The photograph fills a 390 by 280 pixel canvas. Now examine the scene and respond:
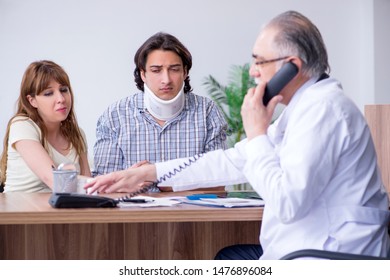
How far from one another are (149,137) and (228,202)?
129 centimetres

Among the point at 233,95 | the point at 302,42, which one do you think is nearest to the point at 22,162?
the point at 302,42

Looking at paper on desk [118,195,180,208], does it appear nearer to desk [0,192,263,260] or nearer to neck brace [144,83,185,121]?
desk [0,192,263,260]

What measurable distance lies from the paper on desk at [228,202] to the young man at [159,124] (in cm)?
107

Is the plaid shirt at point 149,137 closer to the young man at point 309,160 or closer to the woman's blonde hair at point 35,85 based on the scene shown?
the woman's blonde hair at point 35,85

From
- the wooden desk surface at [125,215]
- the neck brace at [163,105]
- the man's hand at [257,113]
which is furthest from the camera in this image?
the neck brace at [163,105]

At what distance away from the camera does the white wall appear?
7.97 m

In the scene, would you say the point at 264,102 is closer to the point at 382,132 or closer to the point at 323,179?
the point at 323,179

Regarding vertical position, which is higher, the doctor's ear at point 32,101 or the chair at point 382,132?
the doctor's ear at point 32,101

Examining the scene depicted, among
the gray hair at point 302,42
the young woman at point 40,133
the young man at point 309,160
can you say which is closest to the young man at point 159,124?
the young woman at point 40,133

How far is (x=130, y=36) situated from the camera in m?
8.11

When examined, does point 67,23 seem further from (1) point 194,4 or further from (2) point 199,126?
(2) point 199,126

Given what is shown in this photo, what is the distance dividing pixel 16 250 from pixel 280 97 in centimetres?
150

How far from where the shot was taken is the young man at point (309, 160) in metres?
1.90

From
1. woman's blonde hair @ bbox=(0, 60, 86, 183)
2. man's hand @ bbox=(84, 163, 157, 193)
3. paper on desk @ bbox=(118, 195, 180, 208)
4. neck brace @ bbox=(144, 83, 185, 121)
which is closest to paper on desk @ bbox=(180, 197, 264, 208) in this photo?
paper on desk @ bbox=(118, 195, 180, 208)
